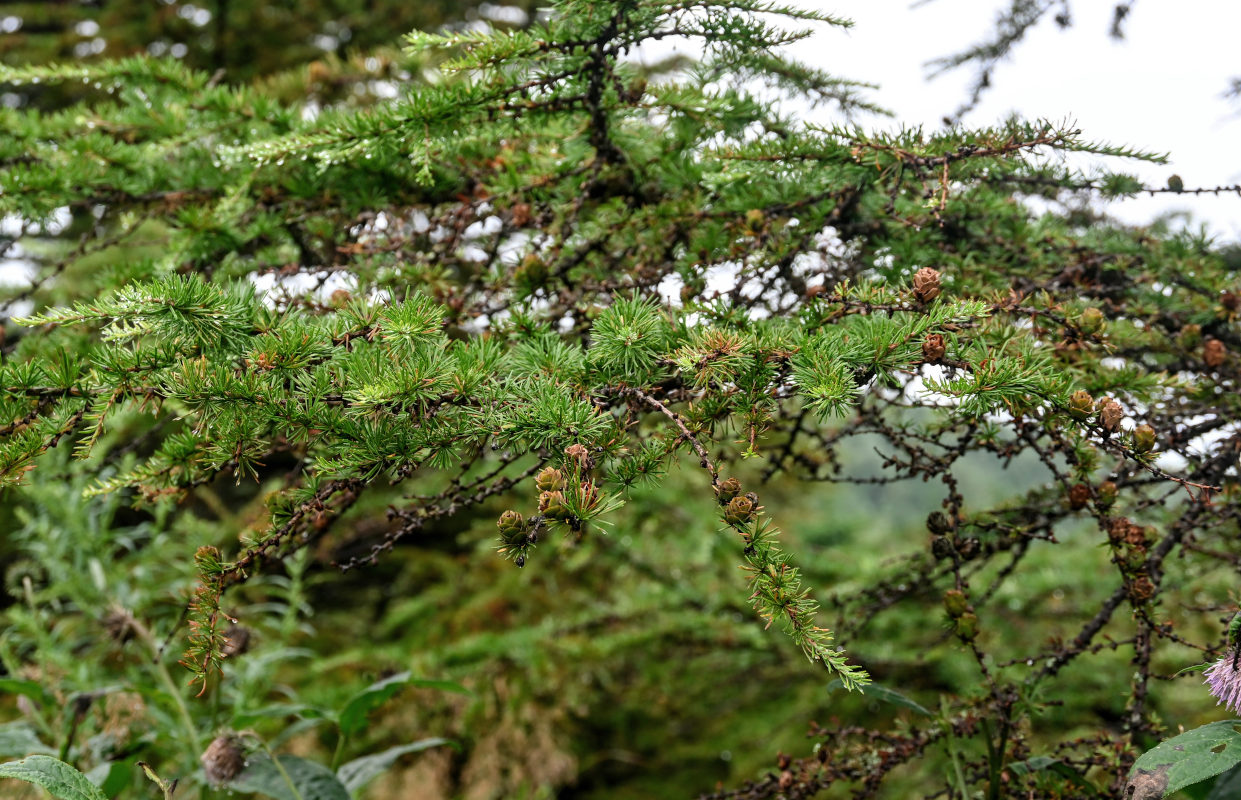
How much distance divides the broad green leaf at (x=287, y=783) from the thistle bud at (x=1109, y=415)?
1371 mm

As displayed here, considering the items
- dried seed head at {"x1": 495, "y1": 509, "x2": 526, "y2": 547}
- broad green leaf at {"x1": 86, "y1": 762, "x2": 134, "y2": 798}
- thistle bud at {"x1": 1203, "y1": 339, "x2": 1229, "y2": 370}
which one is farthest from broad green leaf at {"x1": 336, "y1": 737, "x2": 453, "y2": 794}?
thistle bud at {"x1": 1203, "y1": 339, "x2": 1229, "y2": 370}

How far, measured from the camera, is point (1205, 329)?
1.41 metres

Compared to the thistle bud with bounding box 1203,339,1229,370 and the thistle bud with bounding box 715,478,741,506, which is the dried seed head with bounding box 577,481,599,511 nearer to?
the thistle bud with bounding box 715,478,741,506

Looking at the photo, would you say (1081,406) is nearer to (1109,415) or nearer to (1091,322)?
(1109,415)

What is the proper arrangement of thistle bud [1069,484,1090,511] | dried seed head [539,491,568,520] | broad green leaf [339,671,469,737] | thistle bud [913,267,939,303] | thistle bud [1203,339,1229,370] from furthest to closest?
broad green leaf [339,671,469,737] < thistle bud [1203,339,1229,370] < thistle bud [1069,484,1090,511] < thistle bud [913,267,939,303] < dried seed head [539,491,568,520]

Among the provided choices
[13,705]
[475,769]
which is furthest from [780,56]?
[13,705]

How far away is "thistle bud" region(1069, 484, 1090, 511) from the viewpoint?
1041 mm

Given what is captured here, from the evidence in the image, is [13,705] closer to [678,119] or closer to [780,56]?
[678,119]

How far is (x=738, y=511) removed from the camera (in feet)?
2.52

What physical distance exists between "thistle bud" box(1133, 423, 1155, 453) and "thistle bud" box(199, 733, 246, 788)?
4.80 ft

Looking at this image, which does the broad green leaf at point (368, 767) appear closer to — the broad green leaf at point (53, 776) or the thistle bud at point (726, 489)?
the broad green leaf at point (53, 776)

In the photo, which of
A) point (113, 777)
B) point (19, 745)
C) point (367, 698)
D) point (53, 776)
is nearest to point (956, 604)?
point (367, 698)

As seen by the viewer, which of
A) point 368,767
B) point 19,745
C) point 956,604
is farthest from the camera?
point 368,767

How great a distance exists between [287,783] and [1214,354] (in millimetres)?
1790
